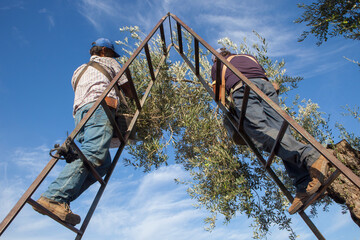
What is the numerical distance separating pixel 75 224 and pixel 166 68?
13.7 ft

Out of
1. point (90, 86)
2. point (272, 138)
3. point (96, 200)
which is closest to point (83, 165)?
point (96, 200)

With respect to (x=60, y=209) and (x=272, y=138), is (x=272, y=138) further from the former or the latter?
(x=60, y=209)

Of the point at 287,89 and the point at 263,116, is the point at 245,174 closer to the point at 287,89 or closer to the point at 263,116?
the point at 287,89

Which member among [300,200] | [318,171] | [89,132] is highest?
[89,132]

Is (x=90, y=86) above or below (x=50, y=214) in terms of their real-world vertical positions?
above

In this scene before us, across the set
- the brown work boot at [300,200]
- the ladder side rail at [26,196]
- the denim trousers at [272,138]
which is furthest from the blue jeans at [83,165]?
the brown work boot at [300,200]

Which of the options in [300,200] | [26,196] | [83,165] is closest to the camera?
[26,196]

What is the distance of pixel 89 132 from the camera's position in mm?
3703

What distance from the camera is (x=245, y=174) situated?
6.94 meters

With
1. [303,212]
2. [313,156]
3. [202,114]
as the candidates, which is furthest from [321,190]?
[202,114]

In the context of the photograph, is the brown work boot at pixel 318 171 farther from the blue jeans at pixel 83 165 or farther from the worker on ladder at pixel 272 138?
the blue jeans at pixel 83 165

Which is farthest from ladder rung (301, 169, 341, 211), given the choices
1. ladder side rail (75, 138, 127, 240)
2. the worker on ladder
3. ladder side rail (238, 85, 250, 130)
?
Answer: ladder side rail (75, 138, 127, 240)

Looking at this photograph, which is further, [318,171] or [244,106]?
[244,106]

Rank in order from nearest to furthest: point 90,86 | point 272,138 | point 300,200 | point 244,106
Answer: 1. point 300,200
2. point 272,138
3. point 244,106
4. point 90,86
